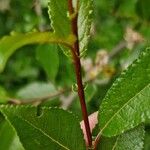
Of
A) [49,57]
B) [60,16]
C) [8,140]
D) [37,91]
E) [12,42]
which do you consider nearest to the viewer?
[12,42]

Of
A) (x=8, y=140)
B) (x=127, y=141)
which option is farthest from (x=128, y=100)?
(x=8, y=140)

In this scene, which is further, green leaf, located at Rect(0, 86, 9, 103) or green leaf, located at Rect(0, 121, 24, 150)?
green leaf, located at Rect(0, 86, 9, 103)

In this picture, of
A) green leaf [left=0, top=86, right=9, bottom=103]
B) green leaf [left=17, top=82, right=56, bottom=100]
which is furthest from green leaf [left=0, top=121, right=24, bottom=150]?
green leaf [left=17, top=82, right=56, bottom=100]

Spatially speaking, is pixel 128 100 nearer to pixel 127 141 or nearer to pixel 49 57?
→ pixel 127 141

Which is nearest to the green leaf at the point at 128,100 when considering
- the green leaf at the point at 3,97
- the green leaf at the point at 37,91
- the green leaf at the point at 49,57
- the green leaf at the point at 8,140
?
the green leaf at the point at 8,140

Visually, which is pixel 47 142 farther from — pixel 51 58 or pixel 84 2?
pixel 51 58

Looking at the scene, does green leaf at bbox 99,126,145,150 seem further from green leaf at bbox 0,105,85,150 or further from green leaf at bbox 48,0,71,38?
green leaf at bbox 48,0,71,38
